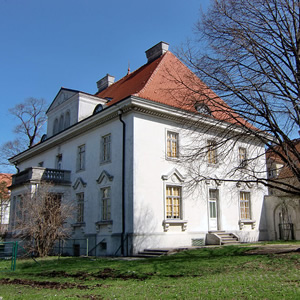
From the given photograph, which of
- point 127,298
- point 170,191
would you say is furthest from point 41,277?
point 170,191

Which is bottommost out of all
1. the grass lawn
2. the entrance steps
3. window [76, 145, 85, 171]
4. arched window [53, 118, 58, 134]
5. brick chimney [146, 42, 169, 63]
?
the grass lawn

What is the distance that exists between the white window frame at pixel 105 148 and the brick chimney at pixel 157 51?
791 centimetres

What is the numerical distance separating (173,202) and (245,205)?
6467 millimetres

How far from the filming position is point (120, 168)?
1928 cm

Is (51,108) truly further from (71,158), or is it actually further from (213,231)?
(213,231)

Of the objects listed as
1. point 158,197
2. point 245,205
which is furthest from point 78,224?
point 245,205

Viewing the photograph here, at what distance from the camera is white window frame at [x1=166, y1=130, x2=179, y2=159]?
20.3m

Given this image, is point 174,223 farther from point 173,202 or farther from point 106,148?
point 106,148

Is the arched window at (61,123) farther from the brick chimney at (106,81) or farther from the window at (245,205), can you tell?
the window at (245,205)

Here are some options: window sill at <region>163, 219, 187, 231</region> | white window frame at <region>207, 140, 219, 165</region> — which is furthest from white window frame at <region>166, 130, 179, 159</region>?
window sill at <region>163, 219, 187, 231</region>

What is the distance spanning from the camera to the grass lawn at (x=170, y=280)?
7652mm

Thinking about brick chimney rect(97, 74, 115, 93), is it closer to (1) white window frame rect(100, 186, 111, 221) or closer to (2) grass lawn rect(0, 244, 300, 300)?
(1) white window frame rect(100, 186, 111, 221)

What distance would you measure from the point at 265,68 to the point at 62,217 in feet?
40.7

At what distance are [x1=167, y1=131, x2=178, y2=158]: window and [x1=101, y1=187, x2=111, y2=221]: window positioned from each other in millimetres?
3991
